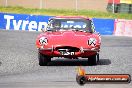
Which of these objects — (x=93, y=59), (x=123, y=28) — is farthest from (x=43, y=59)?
(x=123, y=28)

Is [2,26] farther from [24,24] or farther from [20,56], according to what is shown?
[20,56]

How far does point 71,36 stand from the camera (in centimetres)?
1609

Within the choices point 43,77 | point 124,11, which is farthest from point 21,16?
point 43,77

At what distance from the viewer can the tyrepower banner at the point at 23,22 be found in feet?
128

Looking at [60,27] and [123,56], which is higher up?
[60,27]

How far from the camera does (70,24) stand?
1736cm

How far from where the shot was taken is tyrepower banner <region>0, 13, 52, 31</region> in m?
39.1

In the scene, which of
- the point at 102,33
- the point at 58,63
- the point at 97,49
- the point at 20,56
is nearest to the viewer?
the point at 97,49

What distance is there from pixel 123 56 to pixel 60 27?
346cm

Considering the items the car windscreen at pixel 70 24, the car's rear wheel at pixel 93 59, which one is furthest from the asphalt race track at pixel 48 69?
the car windscreen at pixel 70 24

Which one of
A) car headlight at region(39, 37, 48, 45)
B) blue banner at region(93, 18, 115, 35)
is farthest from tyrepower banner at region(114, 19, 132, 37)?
car headlight at region(39, 37, 48, 45)

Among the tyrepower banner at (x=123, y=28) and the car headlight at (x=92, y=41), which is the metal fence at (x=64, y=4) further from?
the car headlight at (x=92, y=41)

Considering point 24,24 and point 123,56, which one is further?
point 24,24

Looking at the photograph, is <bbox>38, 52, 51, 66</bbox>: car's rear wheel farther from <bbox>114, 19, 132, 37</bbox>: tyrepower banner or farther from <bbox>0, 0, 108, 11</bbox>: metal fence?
<bbox>0, 0, 108, 11</bbox>: metal fence
